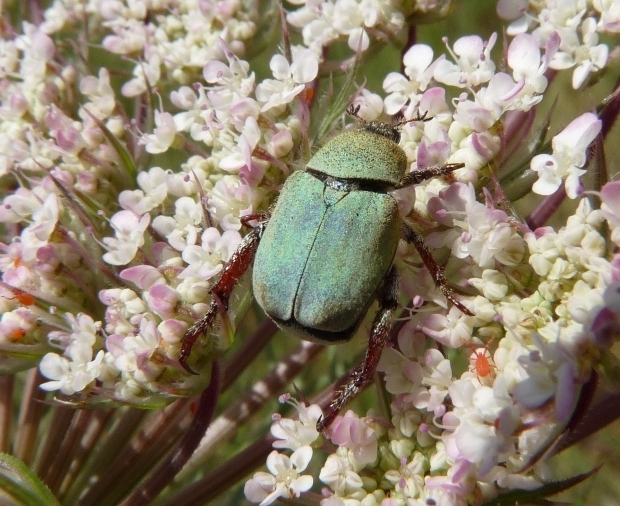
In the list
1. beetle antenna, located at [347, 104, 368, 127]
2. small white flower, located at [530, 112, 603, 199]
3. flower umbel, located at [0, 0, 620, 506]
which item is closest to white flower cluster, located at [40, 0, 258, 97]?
flower umbel, located at [0, 0, 620, 506]

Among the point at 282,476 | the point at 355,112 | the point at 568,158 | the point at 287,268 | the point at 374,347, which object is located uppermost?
the point at 568,158

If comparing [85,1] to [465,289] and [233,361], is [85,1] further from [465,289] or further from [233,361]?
[465,289]

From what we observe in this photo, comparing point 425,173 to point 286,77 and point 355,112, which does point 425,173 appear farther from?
point 286,77

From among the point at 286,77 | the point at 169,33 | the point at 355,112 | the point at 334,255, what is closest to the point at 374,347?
the point at 334,255

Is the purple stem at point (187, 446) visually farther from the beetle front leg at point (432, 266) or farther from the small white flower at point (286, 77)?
the small white flower at point (286, 77)

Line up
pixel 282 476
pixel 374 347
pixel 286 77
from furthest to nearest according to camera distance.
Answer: pixel 286 77 → pixel 282 476 → pixel 374 347

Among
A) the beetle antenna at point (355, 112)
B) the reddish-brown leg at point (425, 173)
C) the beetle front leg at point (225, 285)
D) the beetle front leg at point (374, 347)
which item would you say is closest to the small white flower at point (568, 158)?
the reddish-brown leg at point (425, 173)

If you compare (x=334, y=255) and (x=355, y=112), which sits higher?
(x=355, y=112)

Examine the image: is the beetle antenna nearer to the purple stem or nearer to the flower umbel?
the flower umbel
